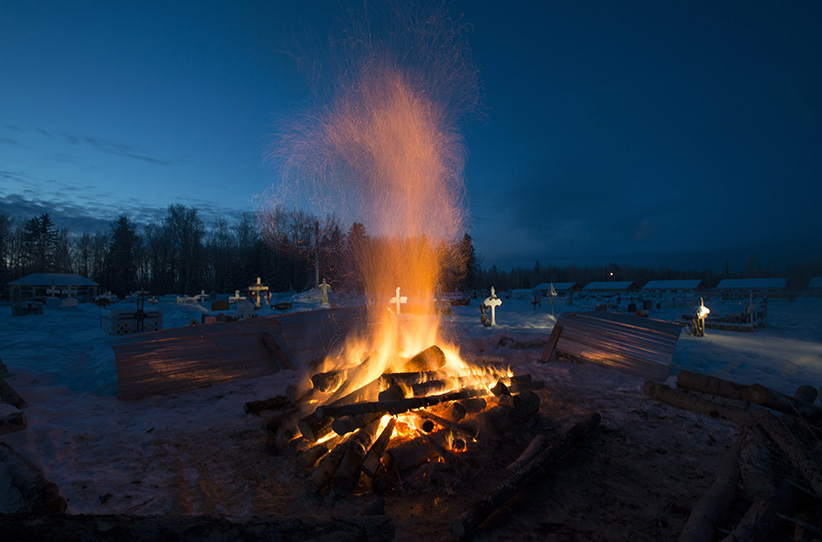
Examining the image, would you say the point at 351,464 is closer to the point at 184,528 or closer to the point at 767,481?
the point at 184,528

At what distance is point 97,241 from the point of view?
7656cm

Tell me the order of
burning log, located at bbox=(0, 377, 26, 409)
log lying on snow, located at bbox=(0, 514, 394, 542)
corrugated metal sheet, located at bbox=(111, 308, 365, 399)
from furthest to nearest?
corrugated metal sheet, located at bbox=(111, 308, 365, 399) < burning log, located at bbox=(0, 377, 26, 409) < log lying on snow, located at bbox=(0, 514, 394, 542)

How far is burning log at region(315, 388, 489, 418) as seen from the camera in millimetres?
4844

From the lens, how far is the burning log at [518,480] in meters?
3.19

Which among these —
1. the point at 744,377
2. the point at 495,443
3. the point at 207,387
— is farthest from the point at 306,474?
the point at 744,377

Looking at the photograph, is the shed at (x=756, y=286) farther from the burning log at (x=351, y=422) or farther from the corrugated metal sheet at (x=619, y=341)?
the burning log at (x=351, y=422)

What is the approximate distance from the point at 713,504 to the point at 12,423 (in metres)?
8.19

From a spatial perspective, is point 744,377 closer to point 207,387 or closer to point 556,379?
point 556,379

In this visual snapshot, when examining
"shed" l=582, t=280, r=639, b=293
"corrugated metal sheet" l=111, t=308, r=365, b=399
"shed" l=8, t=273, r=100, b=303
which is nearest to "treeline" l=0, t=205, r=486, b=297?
"shed" l=8, t=273, r=100, b=303

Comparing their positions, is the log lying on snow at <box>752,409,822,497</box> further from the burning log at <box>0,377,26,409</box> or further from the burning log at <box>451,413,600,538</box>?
the burning log at <box>0,377,26,409</box>

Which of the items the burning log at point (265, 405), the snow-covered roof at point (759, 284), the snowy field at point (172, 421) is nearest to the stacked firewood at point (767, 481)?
the snowy field at point (172, 421)

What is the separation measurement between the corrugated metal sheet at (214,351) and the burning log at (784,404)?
369 inches

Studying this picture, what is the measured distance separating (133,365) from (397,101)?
10972mm

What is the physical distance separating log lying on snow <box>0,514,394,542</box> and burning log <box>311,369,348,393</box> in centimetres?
401
